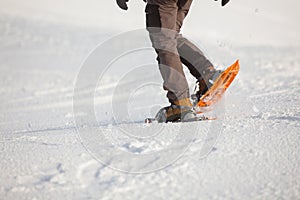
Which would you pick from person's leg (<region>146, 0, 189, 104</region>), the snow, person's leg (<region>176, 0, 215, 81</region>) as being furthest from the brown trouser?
the snow

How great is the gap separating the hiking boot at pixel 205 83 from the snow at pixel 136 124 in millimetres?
200

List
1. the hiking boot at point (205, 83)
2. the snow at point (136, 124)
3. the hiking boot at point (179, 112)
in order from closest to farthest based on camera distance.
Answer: the snow at point (136, 124), the hiking boot at point (179, 112), the hiking boot at point (205, 83)

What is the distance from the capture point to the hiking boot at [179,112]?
257cm

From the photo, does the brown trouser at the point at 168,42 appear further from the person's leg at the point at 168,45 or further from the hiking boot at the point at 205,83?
the hiking boot at the point at 205,83

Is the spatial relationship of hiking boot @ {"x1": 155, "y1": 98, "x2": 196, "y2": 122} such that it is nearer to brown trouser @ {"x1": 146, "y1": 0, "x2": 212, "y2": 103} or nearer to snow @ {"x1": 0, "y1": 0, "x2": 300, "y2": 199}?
brown trouser @ {"x1": 146, "y1": 0, "x2": 212, "y2": 103}

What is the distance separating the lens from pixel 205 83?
285 cm

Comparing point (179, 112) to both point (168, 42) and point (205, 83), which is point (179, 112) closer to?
point (205, 83)

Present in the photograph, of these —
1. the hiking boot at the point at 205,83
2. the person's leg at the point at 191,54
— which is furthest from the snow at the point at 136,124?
the person's leg at the point at 191,54

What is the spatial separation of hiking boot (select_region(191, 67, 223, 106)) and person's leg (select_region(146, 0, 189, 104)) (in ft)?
0.87

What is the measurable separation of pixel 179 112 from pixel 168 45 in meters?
0.48

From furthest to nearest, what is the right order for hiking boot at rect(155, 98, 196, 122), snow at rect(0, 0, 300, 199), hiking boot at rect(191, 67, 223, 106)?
hiking boot at rect(191, 67, 223, 106)
hiking boot at rect(155, 98, 196, 122)
snow at rect(0, 0, 300, 199)

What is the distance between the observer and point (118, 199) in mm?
1543

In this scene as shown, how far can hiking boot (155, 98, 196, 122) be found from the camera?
2568 mm

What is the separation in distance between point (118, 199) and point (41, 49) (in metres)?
6.03
